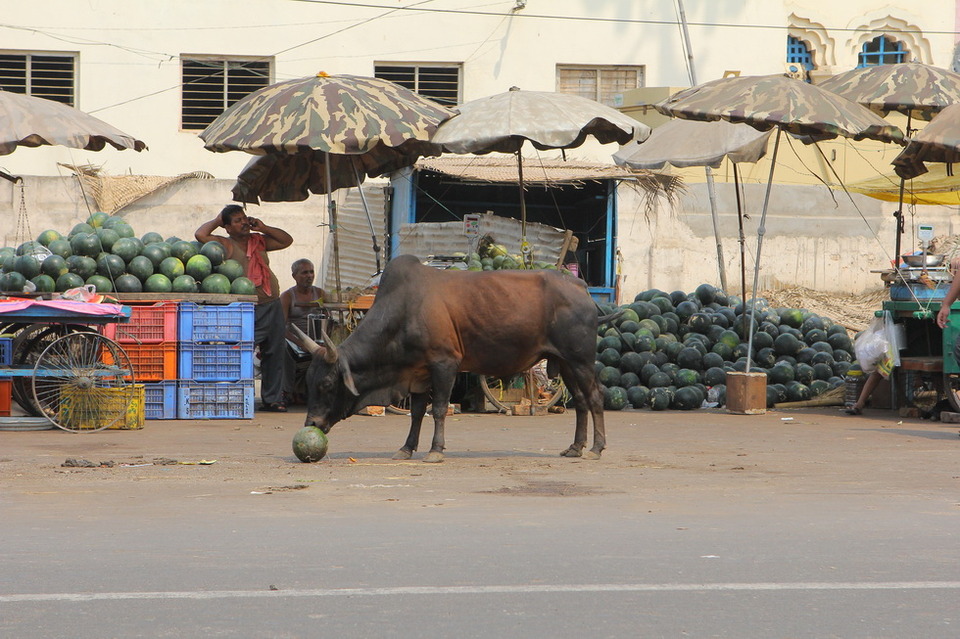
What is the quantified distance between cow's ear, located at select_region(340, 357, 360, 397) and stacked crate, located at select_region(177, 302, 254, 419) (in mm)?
3829

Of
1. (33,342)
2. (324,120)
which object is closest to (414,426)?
(324,120)

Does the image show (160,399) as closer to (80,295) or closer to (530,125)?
(80,295)

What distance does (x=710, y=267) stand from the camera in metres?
24.7

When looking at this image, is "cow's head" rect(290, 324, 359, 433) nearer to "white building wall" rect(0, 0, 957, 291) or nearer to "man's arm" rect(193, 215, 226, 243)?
"man's arm" rect(193, 215, 226, 243)

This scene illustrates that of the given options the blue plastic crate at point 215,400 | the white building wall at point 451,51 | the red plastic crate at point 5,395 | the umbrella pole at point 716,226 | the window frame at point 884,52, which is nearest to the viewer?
the red plastic crate at point 5,395

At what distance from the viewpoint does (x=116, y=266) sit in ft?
44.9

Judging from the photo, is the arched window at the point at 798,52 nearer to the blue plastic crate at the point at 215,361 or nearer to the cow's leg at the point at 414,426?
the blue plastic crate at the point at 215,361

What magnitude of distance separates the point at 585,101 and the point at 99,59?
16313 mm

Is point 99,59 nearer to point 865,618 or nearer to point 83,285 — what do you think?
point 83,285

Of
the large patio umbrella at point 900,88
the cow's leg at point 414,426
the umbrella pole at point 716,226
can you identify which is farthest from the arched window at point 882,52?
the cow's leg at point 414,426

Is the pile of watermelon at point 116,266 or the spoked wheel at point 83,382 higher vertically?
the pile of watermelon at point 116,266

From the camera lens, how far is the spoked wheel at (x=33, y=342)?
1273cm

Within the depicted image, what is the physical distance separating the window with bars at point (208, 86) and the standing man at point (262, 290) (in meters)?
12.2

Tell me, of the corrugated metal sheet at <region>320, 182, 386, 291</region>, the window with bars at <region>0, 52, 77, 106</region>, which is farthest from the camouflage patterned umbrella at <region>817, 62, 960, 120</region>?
the window with bars at <region>0, 52, 77, 106</region>
